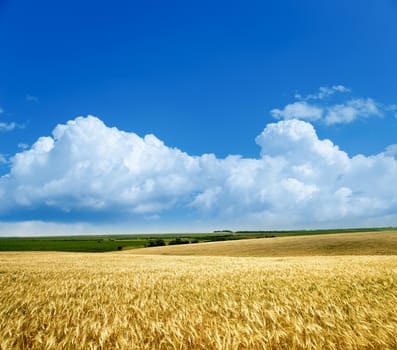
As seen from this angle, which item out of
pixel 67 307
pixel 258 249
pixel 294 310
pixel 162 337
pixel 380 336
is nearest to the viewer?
pixel 380 336

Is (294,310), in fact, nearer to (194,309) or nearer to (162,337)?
(194,309)

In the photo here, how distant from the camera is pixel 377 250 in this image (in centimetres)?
3797

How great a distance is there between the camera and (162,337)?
13.7 feet

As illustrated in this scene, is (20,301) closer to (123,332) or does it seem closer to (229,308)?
(123,332)

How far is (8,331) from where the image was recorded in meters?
4.14

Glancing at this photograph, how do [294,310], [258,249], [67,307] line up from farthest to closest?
1. [258,249]
2. [67,307]
3. [294,310]

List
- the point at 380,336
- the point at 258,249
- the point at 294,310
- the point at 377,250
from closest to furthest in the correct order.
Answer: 1. the point at 380,336
2. the point at 294,310
3. the point at 377,250
4. the point at 258,249

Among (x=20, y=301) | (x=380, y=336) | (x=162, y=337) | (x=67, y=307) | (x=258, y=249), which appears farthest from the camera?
(x=258, y=249)

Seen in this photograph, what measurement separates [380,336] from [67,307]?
514cm

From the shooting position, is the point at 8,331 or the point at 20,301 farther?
the point at 20,301

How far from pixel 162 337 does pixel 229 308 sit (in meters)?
1.62

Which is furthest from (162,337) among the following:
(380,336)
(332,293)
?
(332,293)

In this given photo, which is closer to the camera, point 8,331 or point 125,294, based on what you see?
point 8,331

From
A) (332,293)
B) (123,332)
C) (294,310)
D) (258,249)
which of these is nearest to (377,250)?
(258,249)
